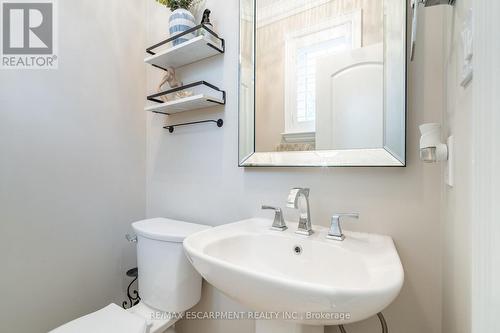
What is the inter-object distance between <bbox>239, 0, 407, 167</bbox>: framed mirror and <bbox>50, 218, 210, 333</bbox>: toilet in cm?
51

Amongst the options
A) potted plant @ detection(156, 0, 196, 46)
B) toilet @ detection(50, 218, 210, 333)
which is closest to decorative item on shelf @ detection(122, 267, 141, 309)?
toilet @ detection(50, 218, 210, 333)

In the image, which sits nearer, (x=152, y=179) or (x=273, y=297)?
(x=273, y=297)

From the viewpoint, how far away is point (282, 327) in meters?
0.70

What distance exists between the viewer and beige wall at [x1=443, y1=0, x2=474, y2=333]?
0.45m

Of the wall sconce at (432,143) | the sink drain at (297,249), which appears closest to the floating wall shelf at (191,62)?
the sink drain at (297,249)

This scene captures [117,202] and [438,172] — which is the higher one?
[438,172]

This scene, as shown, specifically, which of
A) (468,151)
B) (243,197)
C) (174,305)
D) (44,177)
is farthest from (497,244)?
(44,177)

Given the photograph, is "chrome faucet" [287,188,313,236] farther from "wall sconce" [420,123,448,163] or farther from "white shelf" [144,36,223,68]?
"white shelf" [144,36,223,68]

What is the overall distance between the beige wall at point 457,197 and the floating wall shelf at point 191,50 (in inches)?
33.8

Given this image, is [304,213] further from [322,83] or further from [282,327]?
[322,83]

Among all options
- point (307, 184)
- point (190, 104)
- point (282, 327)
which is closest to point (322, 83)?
point (307, 184)

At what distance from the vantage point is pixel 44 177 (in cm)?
104

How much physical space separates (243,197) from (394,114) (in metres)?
0.67

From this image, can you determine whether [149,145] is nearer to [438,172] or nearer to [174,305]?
[174,305]
